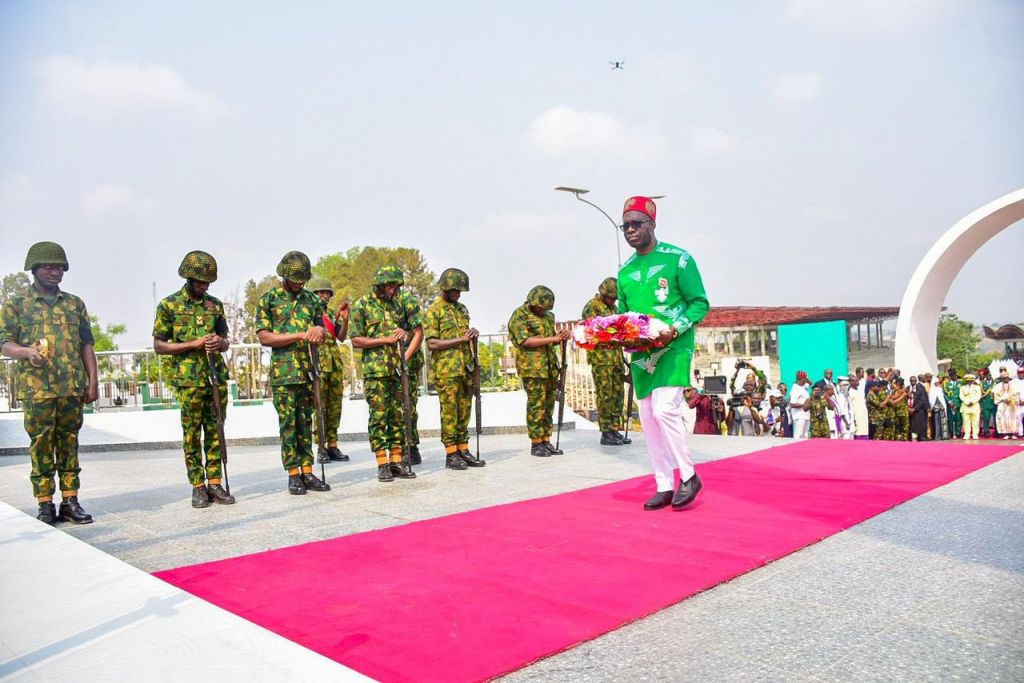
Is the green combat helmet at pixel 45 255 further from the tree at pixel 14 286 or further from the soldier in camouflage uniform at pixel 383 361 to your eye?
the soldier in camouflage uniform at pixel 383 361

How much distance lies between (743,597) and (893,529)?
1.53 m

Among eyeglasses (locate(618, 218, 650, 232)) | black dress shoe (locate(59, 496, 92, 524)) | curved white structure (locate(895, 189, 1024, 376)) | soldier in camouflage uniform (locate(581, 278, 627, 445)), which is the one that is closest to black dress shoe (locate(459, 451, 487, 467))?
soldier in camouflage uniform (locate(581, 278, 627, 445))

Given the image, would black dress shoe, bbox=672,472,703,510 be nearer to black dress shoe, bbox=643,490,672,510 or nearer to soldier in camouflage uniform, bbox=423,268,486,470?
black dress shoe, bbox=643,490,672,510

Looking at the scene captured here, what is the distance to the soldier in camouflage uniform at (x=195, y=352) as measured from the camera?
619 centimetres

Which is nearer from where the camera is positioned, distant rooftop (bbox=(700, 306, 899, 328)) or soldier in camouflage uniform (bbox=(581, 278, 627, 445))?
soldier in camouflage uniform (bbox=(581, 278, 627, 445))

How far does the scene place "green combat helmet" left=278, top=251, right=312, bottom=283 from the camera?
6.66 metres

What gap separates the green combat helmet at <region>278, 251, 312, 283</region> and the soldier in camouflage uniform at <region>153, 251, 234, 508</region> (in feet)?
1.93

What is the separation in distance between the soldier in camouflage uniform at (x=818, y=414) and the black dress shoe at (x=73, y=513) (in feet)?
44.9

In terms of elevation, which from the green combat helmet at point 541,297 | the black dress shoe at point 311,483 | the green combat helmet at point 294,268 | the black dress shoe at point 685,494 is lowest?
the black dress shoe at point 311,483

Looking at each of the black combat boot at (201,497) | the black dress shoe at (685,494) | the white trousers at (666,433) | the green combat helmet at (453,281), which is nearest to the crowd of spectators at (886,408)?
the green combat helmet at (453,281)

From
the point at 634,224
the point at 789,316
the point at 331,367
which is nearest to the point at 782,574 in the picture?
the point at 634,224

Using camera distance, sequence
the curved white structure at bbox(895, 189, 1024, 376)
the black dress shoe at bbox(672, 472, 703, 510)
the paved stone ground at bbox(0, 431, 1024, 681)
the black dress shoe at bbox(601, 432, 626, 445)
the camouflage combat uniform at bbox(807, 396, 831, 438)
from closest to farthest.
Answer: the paved stone ground at bbox(0, 431, 1024, 681), the black dress shoe at bbox(672, 472, 703, 510), the black dress shoe at bbox(601, 432, 626, 445), the camouflage combat uniform at bbox(807, 396, 831, 438), the curved white structure at bbox(895, 189, 1024, 376)

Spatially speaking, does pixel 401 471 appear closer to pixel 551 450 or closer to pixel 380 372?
pixel 380 372

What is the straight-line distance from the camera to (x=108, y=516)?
6.06 metres
